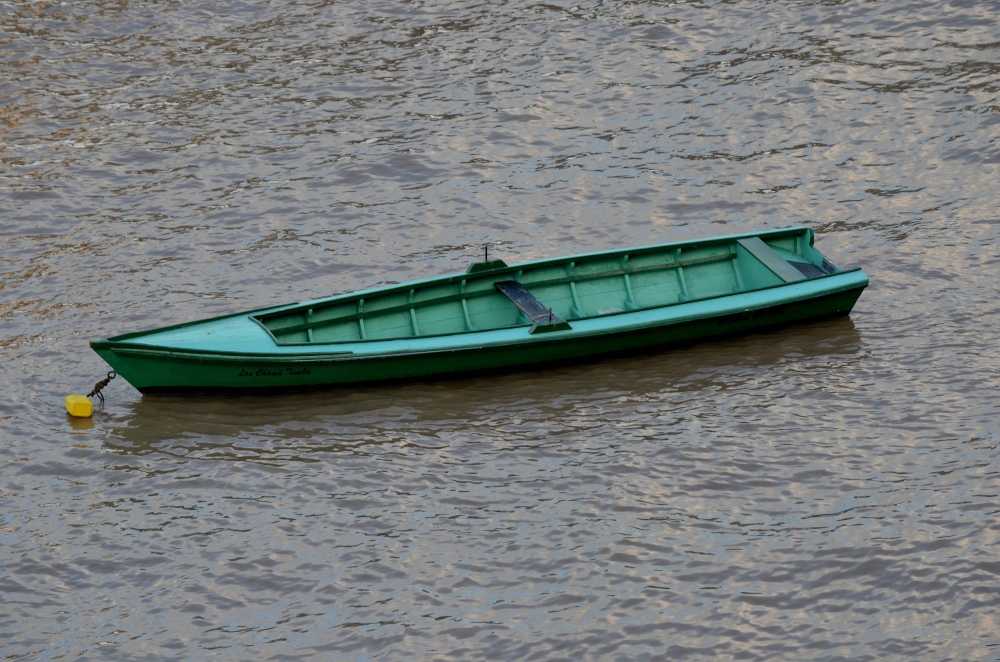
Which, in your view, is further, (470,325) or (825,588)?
(470,325)

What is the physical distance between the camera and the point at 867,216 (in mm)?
16766

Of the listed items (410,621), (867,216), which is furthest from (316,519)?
(867,216)

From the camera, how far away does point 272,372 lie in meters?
12.6

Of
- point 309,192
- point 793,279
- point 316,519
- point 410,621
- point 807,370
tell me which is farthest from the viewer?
point 309,192

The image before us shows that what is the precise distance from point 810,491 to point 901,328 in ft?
12.9

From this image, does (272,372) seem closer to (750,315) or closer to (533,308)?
(533,308)

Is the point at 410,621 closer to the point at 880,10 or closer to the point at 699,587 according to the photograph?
the point at 699,587

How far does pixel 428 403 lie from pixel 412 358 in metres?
0.52

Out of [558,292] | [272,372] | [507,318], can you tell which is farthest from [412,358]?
[558,292]

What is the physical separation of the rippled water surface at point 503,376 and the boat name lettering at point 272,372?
1.24ft

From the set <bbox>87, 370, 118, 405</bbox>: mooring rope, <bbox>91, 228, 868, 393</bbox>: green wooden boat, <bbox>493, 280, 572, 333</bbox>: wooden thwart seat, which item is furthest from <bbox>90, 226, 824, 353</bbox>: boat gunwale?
<bbox>87, 370, 118, 405</bbox>: mooring rope

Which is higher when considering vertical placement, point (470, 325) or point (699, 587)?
point (470, 325)

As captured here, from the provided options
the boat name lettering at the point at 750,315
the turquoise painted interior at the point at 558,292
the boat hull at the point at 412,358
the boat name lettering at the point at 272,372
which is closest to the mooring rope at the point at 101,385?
the boat hull at the point at 412,358

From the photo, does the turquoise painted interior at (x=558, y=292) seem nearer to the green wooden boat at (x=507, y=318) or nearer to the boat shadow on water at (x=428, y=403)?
the green wooden boat at (x=507, y=318)
